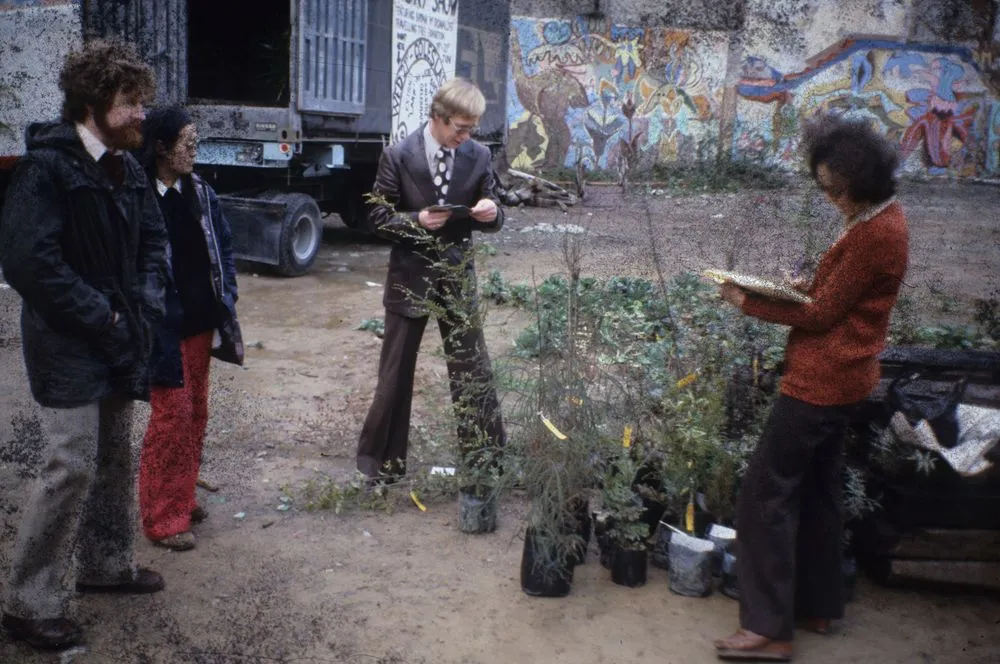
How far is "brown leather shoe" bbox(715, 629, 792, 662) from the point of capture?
3.18 m

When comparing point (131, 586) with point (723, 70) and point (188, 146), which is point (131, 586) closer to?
point (188, 146)

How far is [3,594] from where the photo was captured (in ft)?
11.1

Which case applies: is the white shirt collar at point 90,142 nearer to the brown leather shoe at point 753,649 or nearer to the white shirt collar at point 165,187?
the white shirt collar at point 165,187

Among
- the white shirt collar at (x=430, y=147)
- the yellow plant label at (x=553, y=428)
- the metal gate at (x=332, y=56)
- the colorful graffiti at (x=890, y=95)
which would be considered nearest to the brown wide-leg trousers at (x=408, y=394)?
the yellow plant label at (x=553, y=428)

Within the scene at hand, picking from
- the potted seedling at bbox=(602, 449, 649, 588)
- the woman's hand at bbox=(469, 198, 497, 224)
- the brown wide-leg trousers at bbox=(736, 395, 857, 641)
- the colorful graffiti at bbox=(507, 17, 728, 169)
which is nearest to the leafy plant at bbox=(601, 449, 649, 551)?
the potted seedling at bbox=(602, 449, 649, 588)

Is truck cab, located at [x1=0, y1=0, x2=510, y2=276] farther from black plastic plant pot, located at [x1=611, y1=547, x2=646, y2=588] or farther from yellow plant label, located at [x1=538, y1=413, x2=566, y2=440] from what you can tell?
black plastic plant pot, located at [x1=611, y1=547, x2=646, y2=588]

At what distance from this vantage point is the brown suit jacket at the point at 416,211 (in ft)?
13.9

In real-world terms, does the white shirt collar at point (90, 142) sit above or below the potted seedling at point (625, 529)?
above

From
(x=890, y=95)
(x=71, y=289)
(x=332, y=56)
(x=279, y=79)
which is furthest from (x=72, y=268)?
(x=890, y=95)

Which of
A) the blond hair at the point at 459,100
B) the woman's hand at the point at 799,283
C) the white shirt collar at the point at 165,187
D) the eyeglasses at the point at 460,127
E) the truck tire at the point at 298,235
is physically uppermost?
the blond hair at the point at 459,100

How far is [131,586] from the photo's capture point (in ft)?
11.4

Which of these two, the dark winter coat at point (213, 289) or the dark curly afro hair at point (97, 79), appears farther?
the dark winter coat at point (213, 289)

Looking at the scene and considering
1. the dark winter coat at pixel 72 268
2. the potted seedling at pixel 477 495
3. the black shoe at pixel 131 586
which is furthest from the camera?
the potted seedling at pixel 477 495

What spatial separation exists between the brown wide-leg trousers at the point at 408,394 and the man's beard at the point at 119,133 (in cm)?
147
